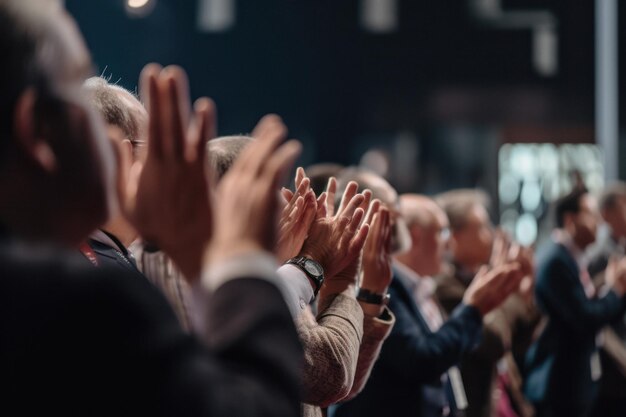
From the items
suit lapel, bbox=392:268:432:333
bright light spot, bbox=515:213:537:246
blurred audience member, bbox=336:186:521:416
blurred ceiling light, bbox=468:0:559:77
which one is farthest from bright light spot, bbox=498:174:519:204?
suit lapel, bbox=392:268:432:333

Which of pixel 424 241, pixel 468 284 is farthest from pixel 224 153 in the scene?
pixel 468 284

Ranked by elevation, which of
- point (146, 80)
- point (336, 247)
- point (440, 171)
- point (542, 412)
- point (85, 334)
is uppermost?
point (146, 80)

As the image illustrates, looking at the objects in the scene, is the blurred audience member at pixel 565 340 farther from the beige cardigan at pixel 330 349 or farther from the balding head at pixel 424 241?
the beige cardigan at pixel 330 349

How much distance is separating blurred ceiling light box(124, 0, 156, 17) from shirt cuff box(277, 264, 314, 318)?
71.1 inches

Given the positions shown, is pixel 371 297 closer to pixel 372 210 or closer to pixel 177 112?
pixel 372 210

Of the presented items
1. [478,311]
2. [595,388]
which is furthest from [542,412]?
[478,311]

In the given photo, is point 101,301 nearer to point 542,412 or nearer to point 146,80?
point 146,80

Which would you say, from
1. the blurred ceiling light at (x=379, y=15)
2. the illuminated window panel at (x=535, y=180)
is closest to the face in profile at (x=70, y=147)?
the illuminated window panel at (x=535, y=180)

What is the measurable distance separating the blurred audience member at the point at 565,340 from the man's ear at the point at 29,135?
3.53 meters

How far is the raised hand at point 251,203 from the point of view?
80 centimetres

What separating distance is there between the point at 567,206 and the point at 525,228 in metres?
1.92

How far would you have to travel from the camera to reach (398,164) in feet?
23.3

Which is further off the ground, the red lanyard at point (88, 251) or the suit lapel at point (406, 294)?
the red lanyard at point (88, 251)

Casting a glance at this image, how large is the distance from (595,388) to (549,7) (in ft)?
13.5
